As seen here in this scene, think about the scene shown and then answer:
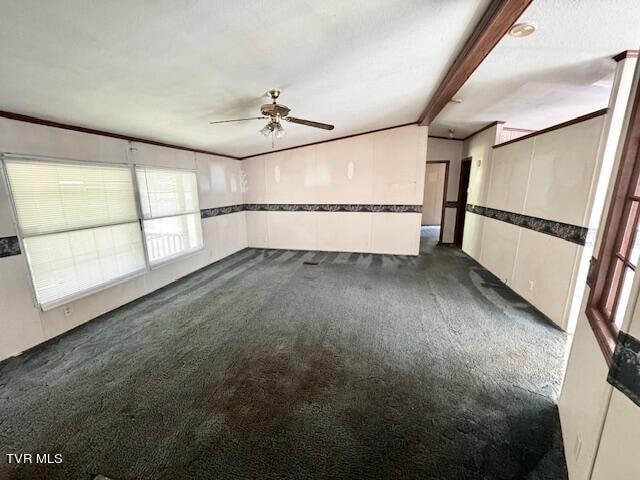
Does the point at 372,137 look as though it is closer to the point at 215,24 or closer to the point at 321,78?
the point at 321,78

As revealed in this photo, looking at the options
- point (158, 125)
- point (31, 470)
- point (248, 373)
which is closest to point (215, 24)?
point (158, 125)

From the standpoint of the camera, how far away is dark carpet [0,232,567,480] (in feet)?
4.46

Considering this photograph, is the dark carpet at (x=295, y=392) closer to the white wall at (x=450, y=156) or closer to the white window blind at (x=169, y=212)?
the white window blind at (x=169, y=212)

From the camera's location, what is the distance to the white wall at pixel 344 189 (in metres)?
4.93

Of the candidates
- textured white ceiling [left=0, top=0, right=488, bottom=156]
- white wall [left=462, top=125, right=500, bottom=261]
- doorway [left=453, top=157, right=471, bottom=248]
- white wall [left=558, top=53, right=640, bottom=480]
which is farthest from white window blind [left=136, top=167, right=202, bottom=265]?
doorway [left=453, top=157, right=471, bottom=248]

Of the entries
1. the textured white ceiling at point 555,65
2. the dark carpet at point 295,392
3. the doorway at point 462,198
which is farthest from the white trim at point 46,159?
the doorway at point 462,198

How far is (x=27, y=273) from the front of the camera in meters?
2.30

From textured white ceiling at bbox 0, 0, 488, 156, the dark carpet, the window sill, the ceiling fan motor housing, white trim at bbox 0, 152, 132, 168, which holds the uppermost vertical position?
textured white ceiling at bbox 0, 0, 488, 156

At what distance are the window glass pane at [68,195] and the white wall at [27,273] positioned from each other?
108 millimetres

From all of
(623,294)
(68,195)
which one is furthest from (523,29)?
(68,195)

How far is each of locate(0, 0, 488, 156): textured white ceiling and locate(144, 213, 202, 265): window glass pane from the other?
1.39m

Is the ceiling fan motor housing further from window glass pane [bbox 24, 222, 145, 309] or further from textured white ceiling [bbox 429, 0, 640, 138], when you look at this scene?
window glass pane [bbox 24, 222, 145, 309]

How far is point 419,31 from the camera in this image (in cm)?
184

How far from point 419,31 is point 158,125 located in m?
2.80
